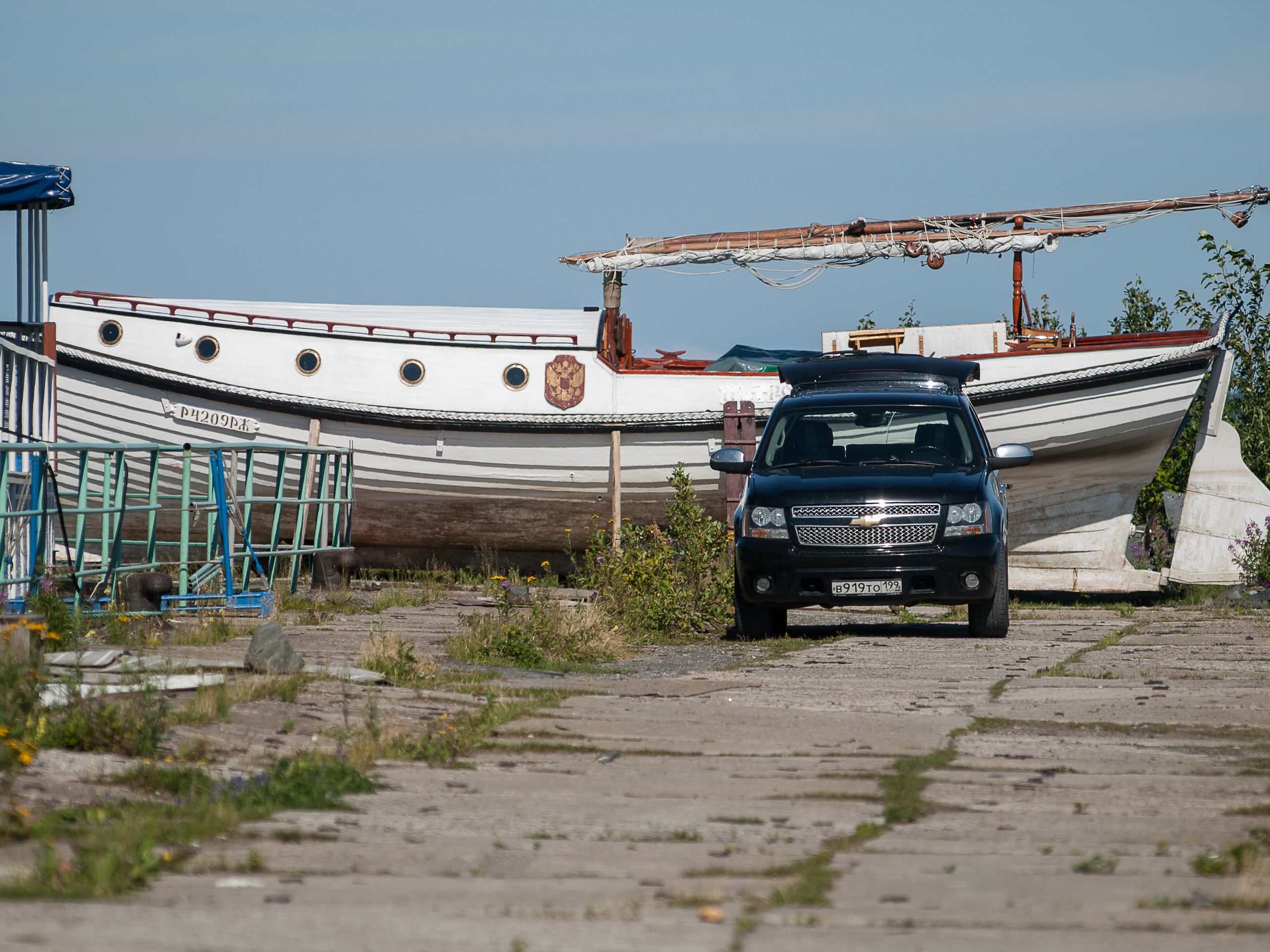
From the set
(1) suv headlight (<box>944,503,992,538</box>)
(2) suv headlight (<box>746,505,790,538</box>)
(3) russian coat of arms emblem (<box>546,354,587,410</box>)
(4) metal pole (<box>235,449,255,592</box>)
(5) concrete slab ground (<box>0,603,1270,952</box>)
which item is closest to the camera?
(5) concrete slab ground (<box>0,603,1270,952</box>)

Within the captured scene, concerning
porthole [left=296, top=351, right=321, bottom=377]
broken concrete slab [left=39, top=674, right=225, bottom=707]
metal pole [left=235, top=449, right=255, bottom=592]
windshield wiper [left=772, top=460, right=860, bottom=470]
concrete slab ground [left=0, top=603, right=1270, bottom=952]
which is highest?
porthole [left=296, top=351, right=321, bottom=377]

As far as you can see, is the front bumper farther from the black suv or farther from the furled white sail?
the furled white sail

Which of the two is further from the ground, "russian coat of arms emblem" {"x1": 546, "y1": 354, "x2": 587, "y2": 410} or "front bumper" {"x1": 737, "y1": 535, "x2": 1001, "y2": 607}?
"russian coat of arms emblem" {"x1": 546, "y1": 354, "x2": 587, "y2": 410}

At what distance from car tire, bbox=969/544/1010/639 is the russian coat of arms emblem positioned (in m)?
10.0

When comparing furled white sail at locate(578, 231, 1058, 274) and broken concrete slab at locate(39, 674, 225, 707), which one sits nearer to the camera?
broken concrete slab at locate(39, 674, 225, 707)

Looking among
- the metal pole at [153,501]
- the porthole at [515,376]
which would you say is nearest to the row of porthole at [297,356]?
the porthole at [515,376]

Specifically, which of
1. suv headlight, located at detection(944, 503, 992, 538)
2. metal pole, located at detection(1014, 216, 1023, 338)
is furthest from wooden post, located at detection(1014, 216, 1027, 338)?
suv headlight, located at detection(944, 503, 992, 538)

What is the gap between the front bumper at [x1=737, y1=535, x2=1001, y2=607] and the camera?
35.7 ft

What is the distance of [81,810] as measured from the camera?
4.21 m

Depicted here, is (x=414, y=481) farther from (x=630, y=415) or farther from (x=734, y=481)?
(x=734, y=481)

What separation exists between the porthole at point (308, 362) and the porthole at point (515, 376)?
268 centimetres

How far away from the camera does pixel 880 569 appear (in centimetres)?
1085

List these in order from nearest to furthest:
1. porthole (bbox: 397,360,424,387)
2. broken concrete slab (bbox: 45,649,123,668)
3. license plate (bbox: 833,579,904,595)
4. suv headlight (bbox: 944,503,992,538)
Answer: broken concrete slab (bbox: 45,649,123,668) → license plate (bbox: 833,579,904,595) → suv headlight (bbox: 944,503,992,538) → porthole (bbox: 397,360,424,387)

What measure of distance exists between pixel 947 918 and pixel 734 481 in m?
13.6
